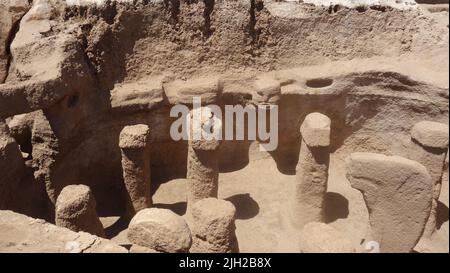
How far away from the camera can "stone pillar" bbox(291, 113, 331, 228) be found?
19.9 feet

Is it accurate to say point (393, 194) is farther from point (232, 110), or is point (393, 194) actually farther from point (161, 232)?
point (232, 110)

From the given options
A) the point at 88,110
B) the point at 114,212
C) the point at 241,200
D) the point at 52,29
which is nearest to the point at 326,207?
the point at 241,200

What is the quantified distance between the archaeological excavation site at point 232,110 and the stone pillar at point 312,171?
20 millimetres

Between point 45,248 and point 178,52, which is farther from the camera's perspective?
point 178,52

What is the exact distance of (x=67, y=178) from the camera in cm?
674

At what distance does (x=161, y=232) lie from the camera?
440 centimetres

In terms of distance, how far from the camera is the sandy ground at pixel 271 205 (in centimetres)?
645

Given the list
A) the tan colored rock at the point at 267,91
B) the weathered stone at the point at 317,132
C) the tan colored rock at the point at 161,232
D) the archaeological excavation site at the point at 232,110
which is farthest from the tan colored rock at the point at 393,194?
the tan colored rock at the point at 161,232

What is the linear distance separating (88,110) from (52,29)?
4.05ft

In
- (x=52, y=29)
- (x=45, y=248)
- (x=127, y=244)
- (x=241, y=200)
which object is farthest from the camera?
(x=241, y=200)

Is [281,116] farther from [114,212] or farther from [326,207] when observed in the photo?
[114,212]

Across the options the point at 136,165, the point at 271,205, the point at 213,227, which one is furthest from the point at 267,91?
the point at 213,227

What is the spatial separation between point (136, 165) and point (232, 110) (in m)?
1.90

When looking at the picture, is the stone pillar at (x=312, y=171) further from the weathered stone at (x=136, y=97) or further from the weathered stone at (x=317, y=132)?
the weathered stone at (x=136, y=97)
